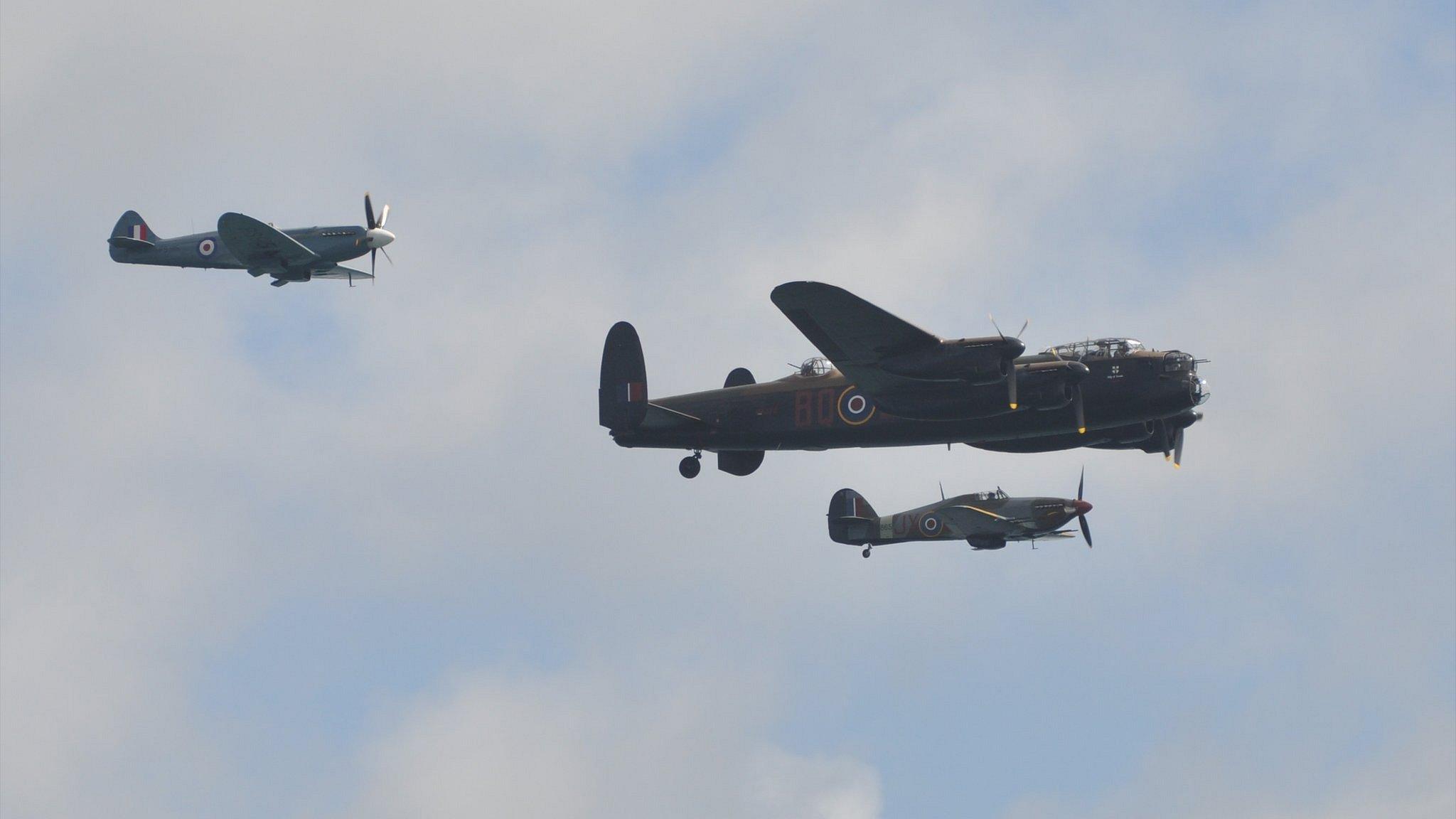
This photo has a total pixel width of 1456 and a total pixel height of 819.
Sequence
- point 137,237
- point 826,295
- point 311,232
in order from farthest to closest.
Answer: point 137,237, point 311,232, point 826,295

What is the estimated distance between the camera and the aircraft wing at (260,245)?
56.7 meters

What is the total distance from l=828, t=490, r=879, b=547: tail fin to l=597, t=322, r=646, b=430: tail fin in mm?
15933

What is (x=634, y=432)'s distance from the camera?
43875 millimetres

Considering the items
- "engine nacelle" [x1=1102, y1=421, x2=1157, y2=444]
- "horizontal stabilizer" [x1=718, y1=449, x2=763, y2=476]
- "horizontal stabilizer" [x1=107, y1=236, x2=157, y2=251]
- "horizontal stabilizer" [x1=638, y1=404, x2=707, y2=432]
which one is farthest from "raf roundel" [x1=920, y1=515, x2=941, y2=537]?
"horizontal stabilizer" [x1=107, y1=236, x2=157, y2=251]

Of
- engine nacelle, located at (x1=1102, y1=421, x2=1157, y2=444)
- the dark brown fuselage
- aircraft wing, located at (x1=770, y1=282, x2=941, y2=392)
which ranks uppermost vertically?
aircraft wing, located at (x1=770, y1=282, x2=941, y2=392)

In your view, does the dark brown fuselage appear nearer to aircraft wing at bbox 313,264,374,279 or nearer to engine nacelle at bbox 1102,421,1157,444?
engine nacelle at bbox 1102,421,1157,444

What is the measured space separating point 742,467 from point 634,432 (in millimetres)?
3892

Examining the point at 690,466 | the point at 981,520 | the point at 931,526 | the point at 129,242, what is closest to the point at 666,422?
the point at 690,466

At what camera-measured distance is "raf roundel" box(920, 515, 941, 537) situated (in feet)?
185

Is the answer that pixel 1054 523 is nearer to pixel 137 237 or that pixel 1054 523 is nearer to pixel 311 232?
pixel 311 232

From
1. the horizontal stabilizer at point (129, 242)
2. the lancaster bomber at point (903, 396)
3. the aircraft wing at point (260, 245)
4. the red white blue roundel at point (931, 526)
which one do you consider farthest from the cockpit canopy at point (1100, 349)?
the horizontal stabilizer at point (129, 242)

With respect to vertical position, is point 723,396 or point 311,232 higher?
point 311,232

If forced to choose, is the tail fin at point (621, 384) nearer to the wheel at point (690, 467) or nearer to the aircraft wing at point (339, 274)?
the wheel at point (690, 467)

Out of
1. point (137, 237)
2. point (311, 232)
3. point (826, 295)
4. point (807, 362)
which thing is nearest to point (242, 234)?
point (311, 232)
